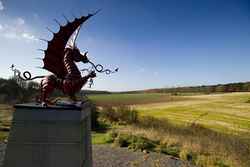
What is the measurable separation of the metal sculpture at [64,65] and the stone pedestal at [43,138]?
1.02 feet

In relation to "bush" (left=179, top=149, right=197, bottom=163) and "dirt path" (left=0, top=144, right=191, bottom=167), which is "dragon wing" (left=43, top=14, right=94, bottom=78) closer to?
"dirt path" (left=0, top=144, right=191, bottom=167)

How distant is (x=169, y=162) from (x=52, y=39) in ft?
20.0

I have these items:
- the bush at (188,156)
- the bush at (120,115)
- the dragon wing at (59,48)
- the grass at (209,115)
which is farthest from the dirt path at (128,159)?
the grass at (209,115)

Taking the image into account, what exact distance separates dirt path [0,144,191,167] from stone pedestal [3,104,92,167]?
15.6 feet

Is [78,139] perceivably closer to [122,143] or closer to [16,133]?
[16,133]

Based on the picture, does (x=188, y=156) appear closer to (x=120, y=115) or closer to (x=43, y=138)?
(x=43, y=138)

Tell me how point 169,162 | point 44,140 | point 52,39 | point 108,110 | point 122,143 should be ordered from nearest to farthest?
1. point 44,140
2. point 52,39
3. point 169,162
4. point 122,143
5. point 108,110

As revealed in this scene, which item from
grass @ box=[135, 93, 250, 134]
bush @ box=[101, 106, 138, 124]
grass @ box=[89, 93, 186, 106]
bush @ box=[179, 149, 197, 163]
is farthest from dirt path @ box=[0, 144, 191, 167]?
grass @ box=[135, 93, 250, 134]

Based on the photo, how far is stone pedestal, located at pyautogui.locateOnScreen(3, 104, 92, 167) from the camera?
3.63 m

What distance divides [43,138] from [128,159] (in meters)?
5.72

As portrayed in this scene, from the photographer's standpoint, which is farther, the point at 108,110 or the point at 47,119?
the point at 108,110

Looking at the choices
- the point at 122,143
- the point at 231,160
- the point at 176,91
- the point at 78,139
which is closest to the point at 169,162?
the point at 231,160

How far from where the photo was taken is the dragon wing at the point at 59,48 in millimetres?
4443

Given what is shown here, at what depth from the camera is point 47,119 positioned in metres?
3.67
